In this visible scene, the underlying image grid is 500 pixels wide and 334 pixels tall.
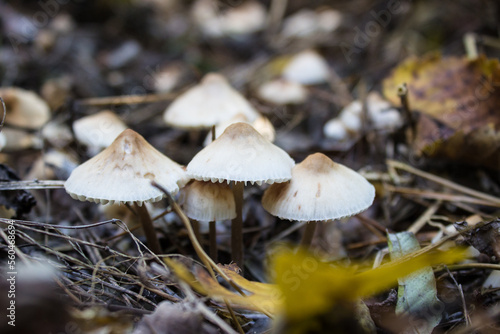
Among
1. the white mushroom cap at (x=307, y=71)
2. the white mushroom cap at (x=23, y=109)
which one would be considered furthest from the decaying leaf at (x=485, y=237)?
the white mushroom cap at (x=307, y=71)

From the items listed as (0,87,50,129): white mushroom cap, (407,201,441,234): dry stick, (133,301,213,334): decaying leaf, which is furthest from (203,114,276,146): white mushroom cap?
(0,87,50,129): white mushroom cap

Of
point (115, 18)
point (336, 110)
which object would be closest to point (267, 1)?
point (115, 18)

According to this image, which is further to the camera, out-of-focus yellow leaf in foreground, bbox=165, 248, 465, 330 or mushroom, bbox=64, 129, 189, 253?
mushroom, bbox=64, 129, 189, 253

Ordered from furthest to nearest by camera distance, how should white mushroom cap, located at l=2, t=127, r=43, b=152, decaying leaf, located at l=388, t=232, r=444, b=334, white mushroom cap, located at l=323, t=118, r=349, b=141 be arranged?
white mushroom cap, located at l=323, t=118, r=349, b=141
white mushroom cap, located at l=2, t=127, r=43, b=152
decaying leaf, located at l=388, t=232, r=444, b=334

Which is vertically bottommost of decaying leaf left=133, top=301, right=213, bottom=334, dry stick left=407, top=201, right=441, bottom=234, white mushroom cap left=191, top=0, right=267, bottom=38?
dry stick left=407, top=201, right=441, bottom=234

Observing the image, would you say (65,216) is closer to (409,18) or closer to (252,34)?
(409,18)

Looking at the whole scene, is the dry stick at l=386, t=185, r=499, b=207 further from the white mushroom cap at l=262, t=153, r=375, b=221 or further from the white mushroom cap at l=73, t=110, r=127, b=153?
the white mushroom cap at l=73, t=110, r=127, b=153

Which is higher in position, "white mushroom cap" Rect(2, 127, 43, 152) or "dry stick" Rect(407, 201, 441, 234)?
"white mushroom cap" Rect(2, 127, 43, 152)
